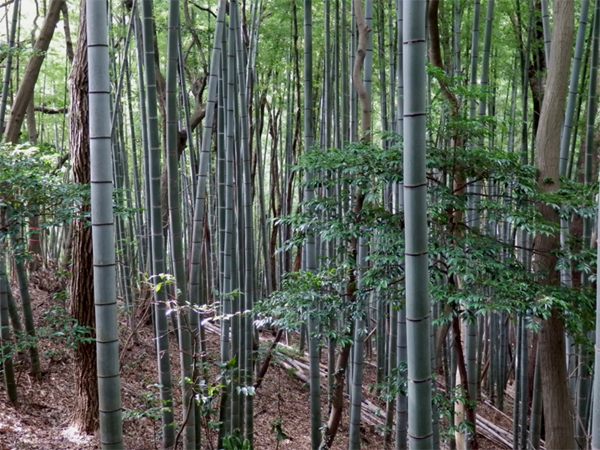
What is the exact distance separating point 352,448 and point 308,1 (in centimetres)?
333

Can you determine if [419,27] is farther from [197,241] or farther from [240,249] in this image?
[240,249]

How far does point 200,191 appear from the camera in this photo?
3.39 metres

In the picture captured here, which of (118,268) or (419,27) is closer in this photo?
(419,27)

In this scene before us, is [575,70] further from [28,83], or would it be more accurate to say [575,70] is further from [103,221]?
[28,83]

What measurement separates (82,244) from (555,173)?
3339 millimetres

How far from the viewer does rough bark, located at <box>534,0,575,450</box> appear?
11.7ft

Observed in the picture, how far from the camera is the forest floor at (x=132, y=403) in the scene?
13.3ft

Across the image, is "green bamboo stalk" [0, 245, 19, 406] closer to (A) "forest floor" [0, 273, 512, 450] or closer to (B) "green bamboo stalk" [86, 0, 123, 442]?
(A) "forest floor" [0, 273, 512, 450]

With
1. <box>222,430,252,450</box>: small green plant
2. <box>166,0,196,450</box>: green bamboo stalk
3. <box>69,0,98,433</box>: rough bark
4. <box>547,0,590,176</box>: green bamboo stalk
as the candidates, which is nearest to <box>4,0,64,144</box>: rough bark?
<box>69,0,98,433</box>: rough bark

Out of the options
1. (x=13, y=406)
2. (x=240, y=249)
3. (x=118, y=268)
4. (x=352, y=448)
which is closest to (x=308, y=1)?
(x=240, y=249)

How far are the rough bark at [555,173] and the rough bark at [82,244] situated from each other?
10.4 feet

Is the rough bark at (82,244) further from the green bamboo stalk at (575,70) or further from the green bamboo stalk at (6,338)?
the green bamboo stalk at (575,70)

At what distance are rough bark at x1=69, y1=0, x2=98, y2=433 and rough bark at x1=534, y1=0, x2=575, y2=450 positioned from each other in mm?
3182

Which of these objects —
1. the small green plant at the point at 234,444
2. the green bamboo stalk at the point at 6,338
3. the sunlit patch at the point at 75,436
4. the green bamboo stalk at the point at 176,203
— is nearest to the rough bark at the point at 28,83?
the green bamboo stalk at the point at 6,338
